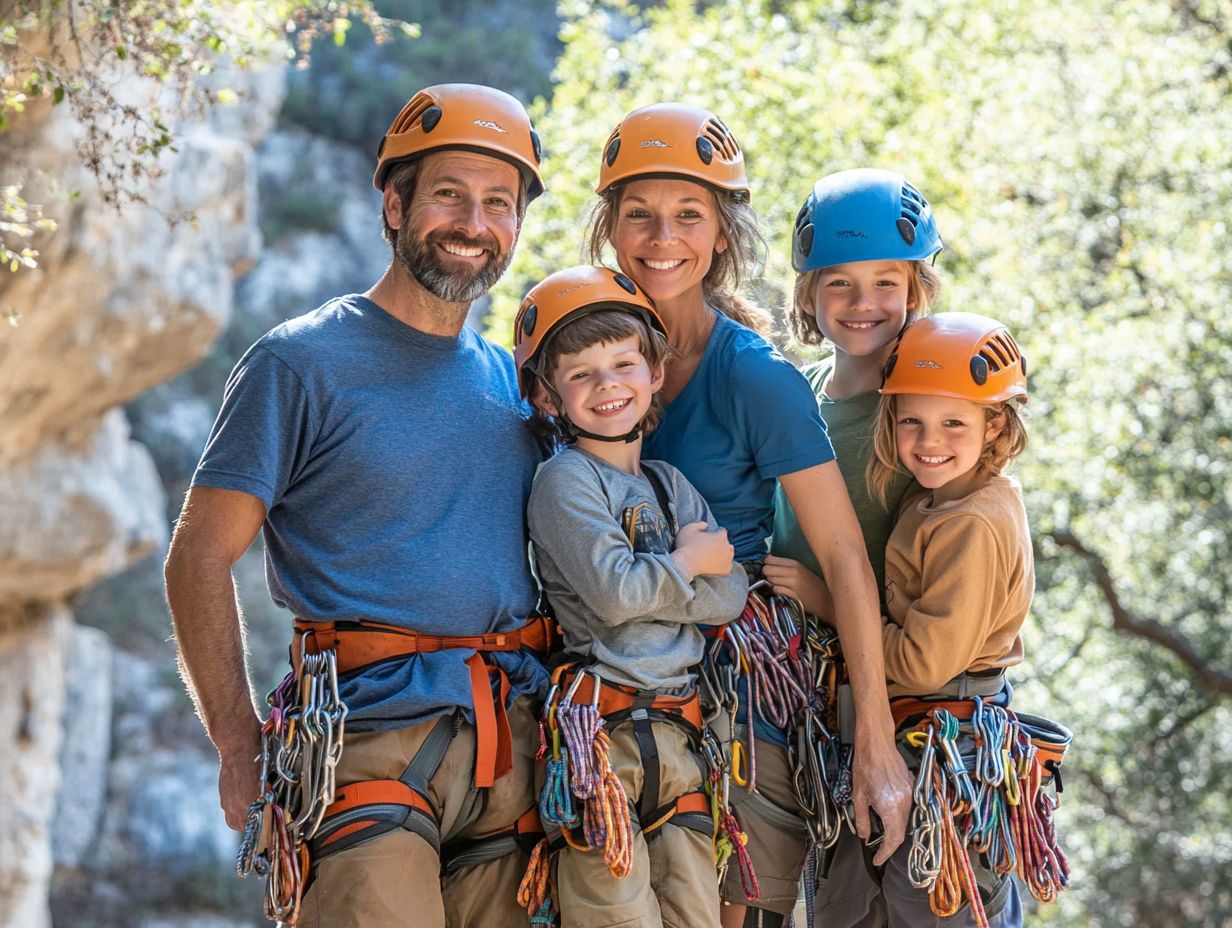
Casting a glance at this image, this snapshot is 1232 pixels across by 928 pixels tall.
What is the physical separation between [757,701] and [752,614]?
0.75 ft

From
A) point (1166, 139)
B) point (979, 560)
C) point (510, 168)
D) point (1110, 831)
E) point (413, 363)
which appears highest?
point (1166, 139)

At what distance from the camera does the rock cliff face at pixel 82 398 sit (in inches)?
402

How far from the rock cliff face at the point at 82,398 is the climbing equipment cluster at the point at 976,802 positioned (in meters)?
7.39

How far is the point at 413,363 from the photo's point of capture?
3.77m

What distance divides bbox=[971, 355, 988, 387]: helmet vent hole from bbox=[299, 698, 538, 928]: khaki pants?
1432 millimetres

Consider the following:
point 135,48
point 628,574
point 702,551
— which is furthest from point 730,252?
point 135,48

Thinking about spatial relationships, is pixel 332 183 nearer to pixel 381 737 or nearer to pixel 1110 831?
pixel 1110 831

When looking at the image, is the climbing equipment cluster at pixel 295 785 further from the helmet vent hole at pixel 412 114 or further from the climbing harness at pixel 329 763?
the helmet vent hole at pixel 412 114

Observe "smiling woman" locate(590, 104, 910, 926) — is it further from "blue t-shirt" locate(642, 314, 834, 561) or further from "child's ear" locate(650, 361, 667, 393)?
"child's ear" locate(650, 361, 667, 393)

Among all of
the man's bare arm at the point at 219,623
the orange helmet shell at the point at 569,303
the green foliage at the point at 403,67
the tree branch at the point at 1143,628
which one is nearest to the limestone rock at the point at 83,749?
A: the tree branch at the point at 1143,628

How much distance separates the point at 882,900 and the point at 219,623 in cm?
192

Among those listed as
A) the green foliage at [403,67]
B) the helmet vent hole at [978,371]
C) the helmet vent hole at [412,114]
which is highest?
the green foliage at [403,67]

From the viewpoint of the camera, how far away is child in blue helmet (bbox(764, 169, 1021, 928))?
158 inches

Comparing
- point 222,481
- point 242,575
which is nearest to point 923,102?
point 222,481
